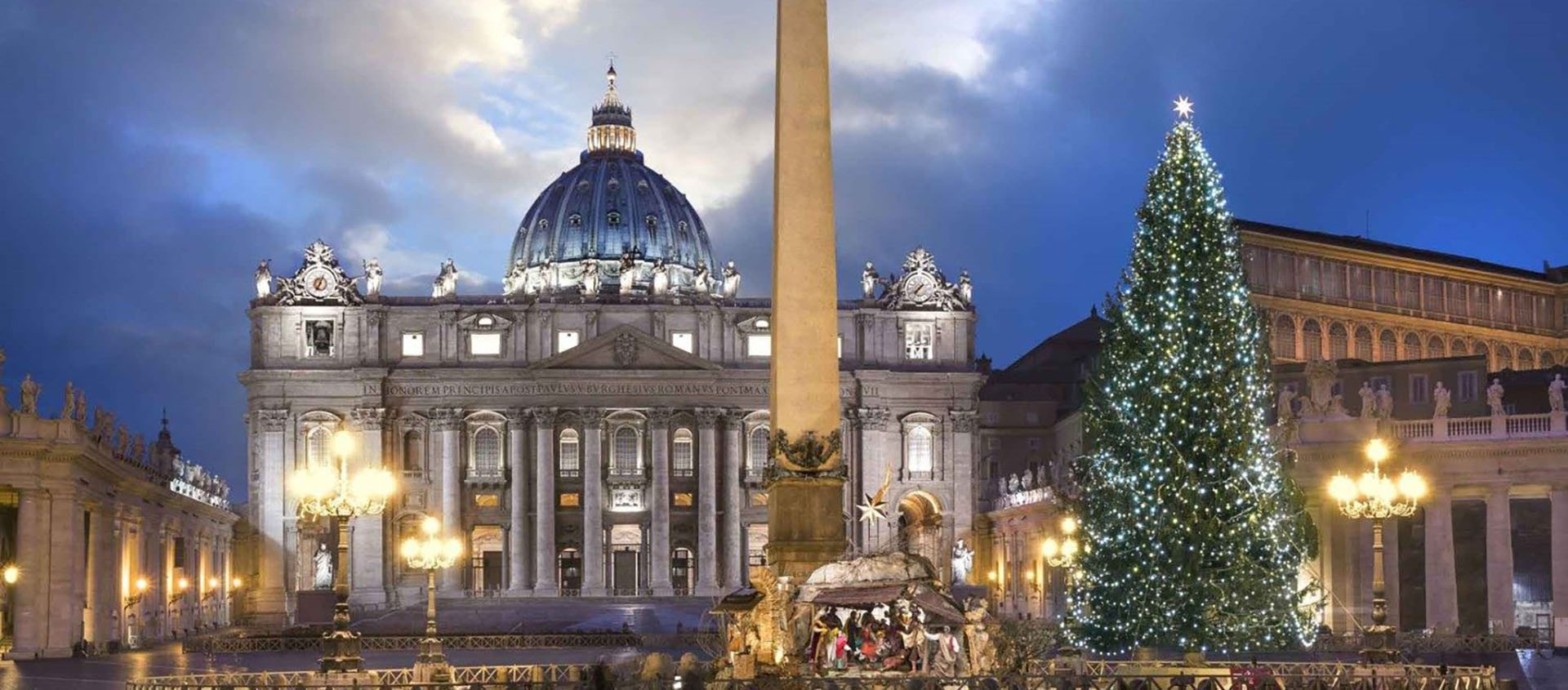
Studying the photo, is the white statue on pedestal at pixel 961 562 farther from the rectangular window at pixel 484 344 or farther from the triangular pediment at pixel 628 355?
the rectangular window at pixel 484 344

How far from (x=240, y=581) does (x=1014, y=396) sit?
4187 centimetres

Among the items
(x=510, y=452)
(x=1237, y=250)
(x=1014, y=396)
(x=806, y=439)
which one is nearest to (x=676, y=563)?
(x=510, y=452)

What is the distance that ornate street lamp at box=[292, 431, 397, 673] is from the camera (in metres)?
31.2

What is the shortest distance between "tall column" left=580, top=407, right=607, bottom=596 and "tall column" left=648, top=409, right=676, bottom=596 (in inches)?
102

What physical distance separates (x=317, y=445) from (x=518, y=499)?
1057 cm

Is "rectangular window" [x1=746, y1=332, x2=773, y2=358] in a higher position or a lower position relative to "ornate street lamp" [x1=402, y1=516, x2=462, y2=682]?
higher

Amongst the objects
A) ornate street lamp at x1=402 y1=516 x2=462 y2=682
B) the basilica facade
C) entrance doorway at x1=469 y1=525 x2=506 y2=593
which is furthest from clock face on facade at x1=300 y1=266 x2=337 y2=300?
ornate street lamp at x1=402 y1=516 x2=462 y2=682

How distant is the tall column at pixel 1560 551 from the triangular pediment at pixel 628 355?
59.1 metres

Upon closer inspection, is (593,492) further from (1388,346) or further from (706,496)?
(1388,346)

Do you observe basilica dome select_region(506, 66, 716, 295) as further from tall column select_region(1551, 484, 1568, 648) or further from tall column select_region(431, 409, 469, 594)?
tall column select_region(1551, 484, 1568, 648)

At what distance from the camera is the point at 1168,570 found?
40.0 m

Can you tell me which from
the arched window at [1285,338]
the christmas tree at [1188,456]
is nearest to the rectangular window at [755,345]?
the arched window at [1285,338]

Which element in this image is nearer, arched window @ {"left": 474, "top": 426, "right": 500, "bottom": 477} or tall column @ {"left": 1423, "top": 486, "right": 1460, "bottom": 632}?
tall column @ {"left": 1423, "top": 486, "right": 1460, "bottom": 632}

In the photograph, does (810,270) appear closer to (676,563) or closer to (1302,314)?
(1302,314)
